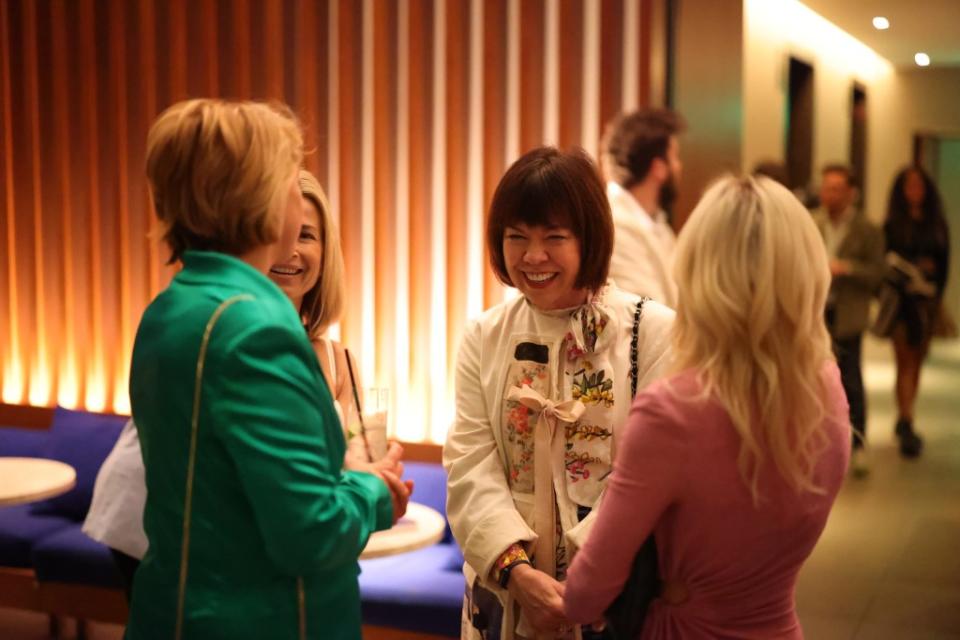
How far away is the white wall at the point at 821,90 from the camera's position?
4473 millimetres

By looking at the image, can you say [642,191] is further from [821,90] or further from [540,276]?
[540,276]

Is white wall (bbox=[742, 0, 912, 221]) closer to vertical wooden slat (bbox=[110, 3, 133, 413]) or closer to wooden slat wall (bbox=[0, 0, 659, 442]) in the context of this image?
wooden slat wall (bbox=[0, 0, 659, 442])

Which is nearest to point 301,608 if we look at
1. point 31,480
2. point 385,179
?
point 31,480

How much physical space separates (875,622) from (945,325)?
3.94 feet

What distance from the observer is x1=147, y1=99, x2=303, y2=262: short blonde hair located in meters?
1.61

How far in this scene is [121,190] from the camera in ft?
17.8

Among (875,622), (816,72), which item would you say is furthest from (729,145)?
(875,622)

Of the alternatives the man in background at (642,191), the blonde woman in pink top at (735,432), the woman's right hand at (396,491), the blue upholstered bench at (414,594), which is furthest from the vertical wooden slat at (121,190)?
the blonde woman in pink top at (735,432)

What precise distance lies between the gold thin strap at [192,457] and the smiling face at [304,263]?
2.95 ft

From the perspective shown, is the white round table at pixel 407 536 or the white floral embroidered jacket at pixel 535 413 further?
the white round table at pixel 407 536

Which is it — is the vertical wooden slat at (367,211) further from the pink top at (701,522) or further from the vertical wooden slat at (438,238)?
the pink top at (701,522)

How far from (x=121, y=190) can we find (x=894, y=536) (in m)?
3.84

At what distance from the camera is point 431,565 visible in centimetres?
428

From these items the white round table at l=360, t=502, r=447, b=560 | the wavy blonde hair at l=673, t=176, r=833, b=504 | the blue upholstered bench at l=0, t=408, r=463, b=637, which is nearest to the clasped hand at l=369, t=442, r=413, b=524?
the wavy blonde hair at l=673, t=176, r=833, b=504
